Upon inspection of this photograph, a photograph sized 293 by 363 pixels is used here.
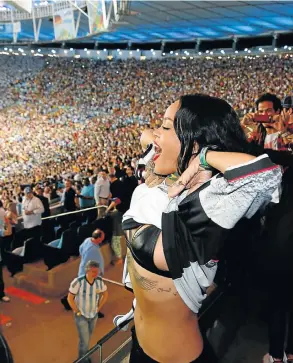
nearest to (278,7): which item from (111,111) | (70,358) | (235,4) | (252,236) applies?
(235,4)

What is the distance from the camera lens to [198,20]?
17594 mm

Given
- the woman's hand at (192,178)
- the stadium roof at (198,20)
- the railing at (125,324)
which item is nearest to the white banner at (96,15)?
the stadium roof at (198,20)

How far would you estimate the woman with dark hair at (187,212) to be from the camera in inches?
36.6

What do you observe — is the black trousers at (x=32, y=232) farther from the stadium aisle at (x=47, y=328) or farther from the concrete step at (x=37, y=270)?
the stadium aisle at (x=47, y=328)

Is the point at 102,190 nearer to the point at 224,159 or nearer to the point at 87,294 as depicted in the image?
the point at 87,294

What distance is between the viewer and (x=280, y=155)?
1.55 metres

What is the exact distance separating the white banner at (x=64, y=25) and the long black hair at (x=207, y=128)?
11644 millimetres

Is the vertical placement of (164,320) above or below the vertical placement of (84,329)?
above

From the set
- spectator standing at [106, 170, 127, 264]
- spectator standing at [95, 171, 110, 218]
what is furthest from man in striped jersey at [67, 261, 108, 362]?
spectator standing at [95, 171, 110, 218]

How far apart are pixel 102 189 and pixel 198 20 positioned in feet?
43.2

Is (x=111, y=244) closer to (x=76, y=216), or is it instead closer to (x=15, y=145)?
(x=76, y=216)

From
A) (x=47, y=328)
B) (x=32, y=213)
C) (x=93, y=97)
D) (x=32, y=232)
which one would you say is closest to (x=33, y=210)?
(x=32, y=213)

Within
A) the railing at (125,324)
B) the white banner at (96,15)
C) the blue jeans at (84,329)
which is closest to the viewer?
the railing at (125,324)

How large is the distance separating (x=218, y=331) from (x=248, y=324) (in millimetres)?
234
